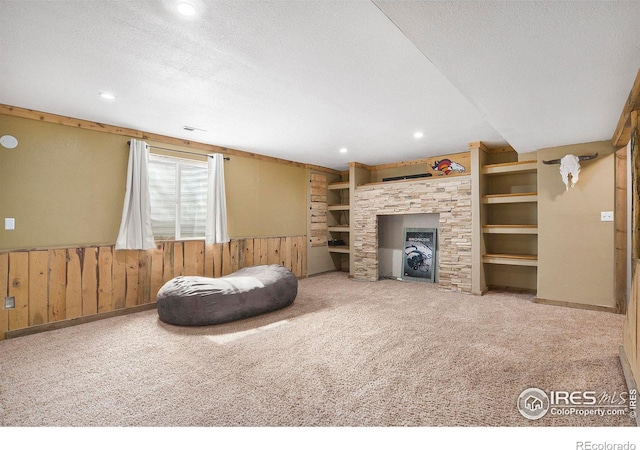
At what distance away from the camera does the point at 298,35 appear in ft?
6.63

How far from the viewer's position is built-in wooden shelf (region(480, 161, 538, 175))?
462cm

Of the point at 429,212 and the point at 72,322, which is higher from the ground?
the point at 429,212

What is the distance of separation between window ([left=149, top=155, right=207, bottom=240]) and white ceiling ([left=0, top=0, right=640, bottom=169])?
28.4 inches

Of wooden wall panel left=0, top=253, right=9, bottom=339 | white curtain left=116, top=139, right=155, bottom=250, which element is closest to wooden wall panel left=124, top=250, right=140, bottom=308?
white curtain left=116, top=139, right=155, bottom=250

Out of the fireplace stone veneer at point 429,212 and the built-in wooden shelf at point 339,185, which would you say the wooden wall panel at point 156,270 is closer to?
the fireplace stone veneer at point 429,212

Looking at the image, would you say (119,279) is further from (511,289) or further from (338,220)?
(511,289)

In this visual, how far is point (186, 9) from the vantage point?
178 centimetres

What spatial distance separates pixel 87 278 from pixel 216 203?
74.5 inches

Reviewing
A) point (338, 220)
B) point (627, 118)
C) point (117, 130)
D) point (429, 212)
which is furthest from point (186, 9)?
point (338, 220)

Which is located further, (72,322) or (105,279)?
(105,279)

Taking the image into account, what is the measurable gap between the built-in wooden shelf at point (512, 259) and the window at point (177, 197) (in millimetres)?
4464
